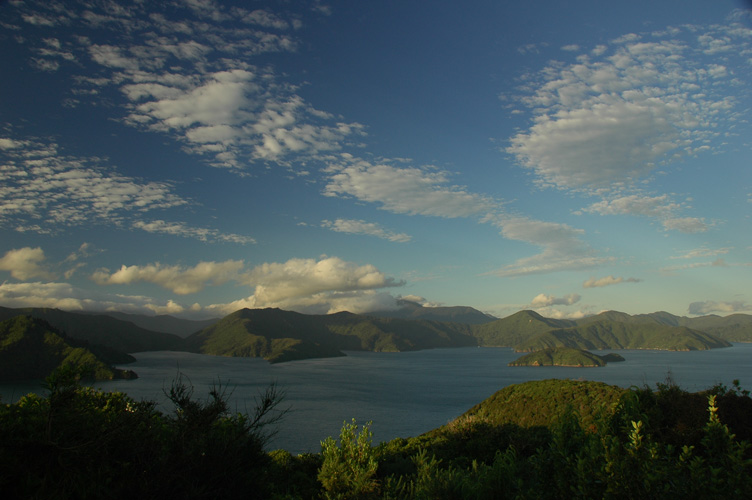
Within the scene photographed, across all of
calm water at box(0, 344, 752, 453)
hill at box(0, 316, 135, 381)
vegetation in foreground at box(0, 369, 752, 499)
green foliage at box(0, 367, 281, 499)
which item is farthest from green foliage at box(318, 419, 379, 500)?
hill at box(0, 316, 135, 381)

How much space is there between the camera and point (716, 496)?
486 cm

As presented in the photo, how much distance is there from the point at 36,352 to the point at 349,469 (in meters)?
168

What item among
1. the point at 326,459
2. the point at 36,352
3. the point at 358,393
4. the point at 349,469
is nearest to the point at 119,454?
the point at 326,459

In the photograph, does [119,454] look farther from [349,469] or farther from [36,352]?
[36,352]

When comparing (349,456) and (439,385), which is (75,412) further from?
(439,385)

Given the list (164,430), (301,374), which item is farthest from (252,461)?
(301,374)

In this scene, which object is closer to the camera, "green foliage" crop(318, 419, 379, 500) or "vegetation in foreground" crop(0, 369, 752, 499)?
"vegetation in foreground" crop(0, 369, 752, 499)

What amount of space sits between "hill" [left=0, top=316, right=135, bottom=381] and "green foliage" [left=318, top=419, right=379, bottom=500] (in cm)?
13796

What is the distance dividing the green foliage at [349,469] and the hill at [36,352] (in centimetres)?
13796

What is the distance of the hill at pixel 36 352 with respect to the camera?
12625cm

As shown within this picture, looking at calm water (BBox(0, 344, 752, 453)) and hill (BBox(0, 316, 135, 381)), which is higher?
hill (BBox(0, 316, 135, 381))

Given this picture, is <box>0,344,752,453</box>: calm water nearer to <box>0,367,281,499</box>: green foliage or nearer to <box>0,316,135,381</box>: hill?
<box>0,316,135,381</box>: hill

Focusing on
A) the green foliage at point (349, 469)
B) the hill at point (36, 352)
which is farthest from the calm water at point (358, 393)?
the green foliage at point (349, 469)

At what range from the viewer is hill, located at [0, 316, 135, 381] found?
12625 centimetres
